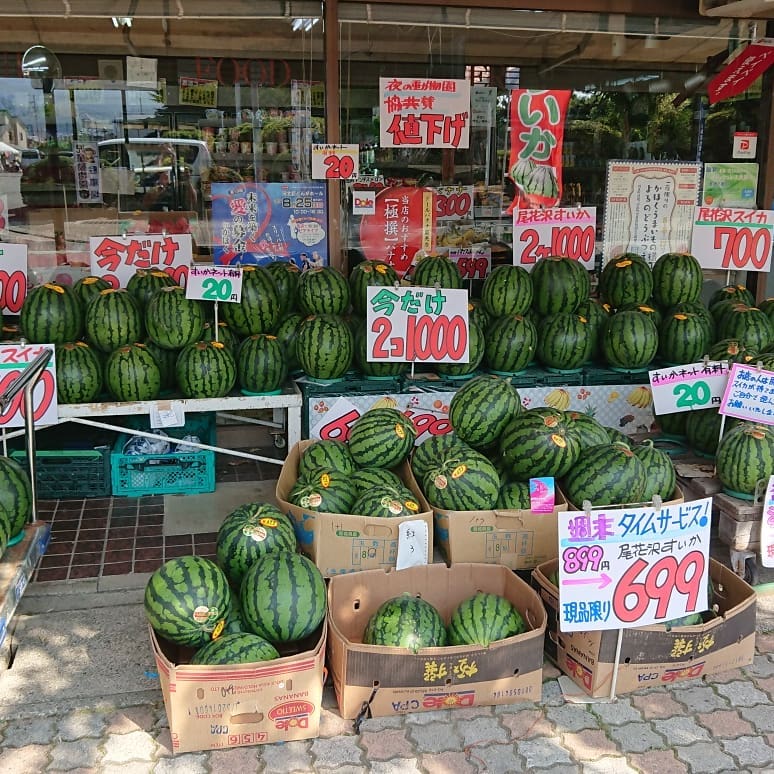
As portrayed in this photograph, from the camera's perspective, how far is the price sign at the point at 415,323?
17.1 feet

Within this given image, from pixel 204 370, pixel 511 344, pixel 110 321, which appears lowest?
pixel 204 370

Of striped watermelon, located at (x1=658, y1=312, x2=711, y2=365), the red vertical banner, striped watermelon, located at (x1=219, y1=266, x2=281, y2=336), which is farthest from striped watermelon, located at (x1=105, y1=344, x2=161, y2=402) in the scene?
the red vertical banner

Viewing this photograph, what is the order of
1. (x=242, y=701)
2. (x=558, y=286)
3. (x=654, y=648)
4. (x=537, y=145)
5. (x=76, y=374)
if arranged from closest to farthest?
(x=242, y=701), (x=654, y=648), (x=76, y=374), (x=558, y=286), (x=537, y=145)

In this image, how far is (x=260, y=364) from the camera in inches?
203

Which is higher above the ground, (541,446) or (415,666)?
(541,446)

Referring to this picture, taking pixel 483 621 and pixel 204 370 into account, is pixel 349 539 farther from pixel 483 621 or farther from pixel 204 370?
pixel 204 370

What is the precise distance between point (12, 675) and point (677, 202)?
6.21 meters

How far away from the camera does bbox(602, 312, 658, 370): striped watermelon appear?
5395 millimetres

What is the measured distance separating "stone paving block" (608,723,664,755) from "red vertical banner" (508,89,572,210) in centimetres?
465

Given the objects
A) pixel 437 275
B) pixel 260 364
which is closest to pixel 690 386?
pixel 437 275

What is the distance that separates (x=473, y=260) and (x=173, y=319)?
2.99 m

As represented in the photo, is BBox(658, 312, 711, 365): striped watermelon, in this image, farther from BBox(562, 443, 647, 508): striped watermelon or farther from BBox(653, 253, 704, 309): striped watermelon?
BBox(562, 443, 647, 508): striped watermelon

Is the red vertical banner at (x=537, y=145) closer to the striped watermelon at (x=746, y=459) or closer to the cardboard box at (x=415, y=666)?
the striped watermelon at (x=746, y=459)

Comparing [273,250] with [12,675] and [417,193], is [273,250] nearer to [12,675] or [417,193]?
[417,193]
